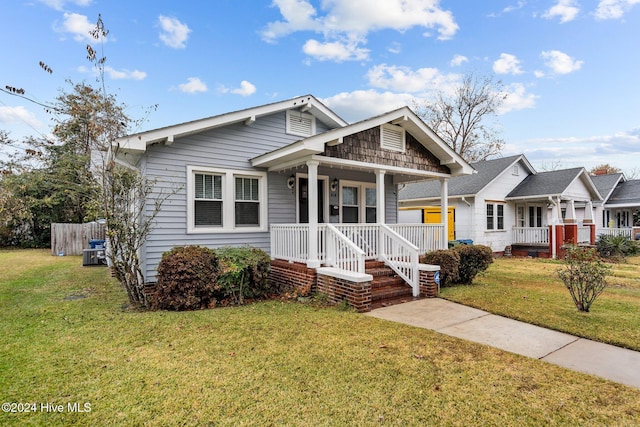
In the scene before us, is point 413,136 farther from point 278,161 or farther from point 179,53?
point 179,53

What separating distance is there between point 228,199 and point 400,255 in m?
4.43

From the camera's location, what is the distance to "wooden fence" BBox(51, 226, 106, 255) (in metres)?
18.9

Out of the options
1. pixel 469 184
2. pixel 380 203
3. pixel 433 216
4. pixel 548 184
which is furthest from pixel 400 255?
pixel 548 184

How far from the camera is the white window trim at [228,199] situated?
8.30 metres

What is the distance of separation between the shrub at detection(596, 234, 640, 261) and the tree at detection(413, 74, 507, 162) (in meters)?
15.4

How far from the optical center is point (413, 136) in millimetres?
9867

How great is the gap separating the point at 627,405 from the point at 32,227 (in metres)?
29.0

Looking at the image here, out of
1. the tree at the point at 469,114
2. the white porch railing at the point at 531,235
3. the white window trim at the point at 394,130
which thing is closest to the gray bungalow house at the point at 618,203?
the white porch railing at the point at 531,235

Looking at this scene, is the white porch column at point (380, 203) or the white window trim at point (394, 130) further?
the white window trim at point (394, 130)

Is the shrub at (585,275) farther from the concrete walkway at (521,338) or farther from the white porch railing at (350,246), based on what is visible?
the white porch railing at (350,246)

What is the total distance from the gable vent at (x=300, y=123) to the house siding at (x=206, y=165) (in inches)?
7.6

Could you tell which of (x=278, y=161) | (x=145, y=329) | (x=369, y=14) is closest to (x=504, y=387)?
(x=145, y=329)

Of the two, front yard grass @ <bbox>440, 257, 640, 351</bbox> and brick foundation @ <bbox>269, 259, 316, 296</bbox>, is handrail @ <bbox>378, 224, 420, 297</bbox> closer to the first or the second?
front yard grass @ <bbox>440, 257, 640, 351</bbox>

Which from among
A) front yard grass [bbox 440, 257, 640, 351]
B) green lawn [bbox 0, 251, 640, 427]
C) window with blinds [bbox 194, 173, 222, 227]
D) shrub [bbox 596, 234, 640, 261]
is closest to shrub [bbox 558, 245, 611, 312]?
front yard grass [bbox 440, 257, 640, 351]
